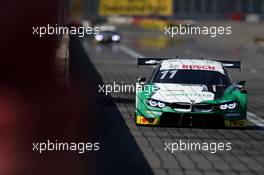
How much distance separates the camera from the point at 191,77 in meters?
13.1

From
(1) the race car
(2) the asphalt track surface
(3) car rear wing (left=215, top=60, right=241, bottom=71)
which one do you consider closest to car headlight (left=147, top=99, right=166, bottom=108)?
(1) the race car

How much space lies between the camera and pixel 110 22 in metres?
135

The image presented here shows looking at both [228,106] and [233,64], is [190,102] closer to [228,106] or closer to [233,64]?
[228,106]

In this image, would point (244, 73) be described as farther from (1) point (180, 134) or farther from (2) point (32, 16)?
(2) point (32, 16)

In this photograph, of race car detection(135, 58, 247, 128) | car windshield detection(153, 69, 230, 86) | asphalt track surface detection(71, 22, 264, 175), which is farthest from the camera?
car windshield detection(153, 69, 230, 86)

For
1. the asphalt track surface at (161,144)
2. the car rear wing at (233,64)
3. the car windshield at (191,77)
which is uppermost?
the car rear wing at (233,64)

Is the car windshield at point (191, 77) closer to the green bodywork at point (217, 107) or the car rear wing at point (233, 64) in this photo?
the car rear wing at point (233, 64)

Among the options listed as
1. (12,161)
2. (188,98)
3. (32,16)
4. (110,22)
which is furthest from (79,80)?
(110,22)

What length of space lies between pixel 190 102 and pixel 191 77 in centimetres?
104

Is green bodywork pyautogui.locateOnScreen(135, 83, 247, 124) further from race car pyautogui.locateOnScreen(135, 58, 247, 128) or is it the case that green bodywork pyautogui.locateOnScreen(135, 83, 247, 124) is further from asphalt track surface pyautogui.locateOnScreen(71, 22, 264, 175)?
asphalt track surface pyautogui.locateOnScreen(71, 22, 264, 175)

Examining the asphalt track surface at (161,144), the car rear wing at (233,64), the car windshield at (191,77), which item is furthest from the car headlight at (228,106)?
the car windshield at (191,77)

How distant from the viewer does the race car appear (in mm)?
12188

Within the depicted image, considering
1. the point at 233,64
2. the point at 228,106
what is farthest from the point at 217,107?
the point at 233,64

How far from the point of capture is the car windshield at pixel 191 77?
13.1m
